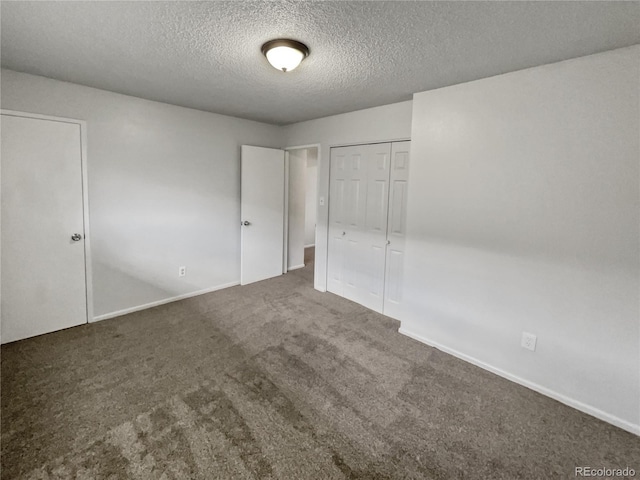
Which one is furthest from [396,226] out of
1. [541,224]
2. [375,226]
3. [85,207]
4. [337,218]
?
[85,207]

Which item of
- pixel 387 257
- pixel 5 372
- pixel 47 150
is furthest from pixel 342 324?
pixel 47 150

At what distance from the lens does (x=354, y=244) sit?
3.77 meters

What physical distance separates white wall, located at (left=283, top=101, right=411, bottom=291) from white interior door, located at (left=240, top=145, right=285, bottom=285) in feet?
1.77

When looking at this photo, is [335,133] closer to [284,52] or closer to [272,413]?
[284,52]

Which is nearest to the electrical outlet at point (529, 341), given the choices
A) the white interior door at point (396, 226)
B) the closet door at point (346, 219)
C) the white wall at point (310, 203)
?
the white interior door at point (396, 226)

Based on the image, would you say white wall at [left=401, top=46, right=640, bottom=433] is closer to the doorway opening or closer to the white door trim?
the doorway opening

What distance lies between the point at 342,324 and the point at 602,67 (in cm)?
281

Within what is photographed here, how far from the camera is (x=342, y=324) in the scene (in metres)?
3.21

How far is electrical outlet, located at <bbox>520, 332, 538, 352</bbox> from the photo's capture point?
2221 millimetres

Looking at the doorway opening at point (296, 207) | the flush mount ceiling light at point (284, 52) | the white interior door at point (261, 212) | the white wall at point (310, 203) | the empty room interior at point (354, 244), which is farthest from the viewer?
the white wall at point (310, 203)

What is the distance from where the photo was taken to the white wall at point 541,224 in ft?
6.06

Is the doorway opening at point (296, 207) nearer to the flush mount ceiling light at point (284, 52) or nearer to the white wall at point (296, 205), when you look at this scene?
the white wall at point (296, 205)

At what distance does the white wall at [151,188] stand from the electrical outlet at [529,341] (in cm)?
342

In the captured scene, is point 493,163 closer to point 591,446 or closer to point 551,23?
point 551,23
